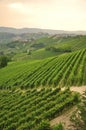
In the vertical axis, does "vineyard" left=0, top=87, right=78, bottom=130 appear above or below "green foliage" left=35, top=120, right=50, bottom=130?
below

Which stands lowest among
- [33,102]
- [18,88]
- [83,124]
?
[18,88]

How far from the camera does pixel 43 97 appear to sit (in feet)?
133

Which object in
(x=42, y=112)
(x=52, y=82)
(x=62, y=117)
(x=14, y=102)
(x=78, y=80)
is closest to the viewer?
(x=62, y=117)

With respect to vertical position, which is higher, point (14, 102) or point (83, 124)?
point (83, 124)

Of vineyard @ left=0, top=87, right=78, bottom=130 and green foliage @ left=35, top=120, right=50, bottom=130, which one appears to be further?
vineyard @ left=0, top=87, right=78, bottom=130

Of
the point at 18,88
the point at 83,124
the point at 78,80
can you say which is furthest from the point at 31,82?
the point at 83,124

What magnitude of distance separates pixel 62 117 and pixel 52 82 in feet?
76.6

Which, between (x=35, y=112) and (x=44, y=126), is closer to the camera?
(x=44, y=126)

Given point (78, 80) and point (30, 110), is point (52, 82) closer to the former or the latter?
point (78, 80)

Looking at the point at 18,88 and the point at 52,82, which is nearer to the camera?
the point at 52,82

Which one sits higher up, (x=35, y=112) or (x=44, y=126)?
(x=44, y=126)

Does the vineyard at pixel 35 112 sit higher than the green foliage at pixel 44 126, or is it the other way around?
the green foliage at pixel 44 126

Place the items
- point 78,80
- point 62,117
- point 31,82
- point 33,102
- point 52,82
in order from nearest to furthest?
1. point 62,117
2. point 33,102
3. point 78,80
4. point 52,82
5. point 31,82

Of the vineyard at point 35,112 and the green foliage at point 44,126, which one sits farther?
the vineyard at point 35,112
